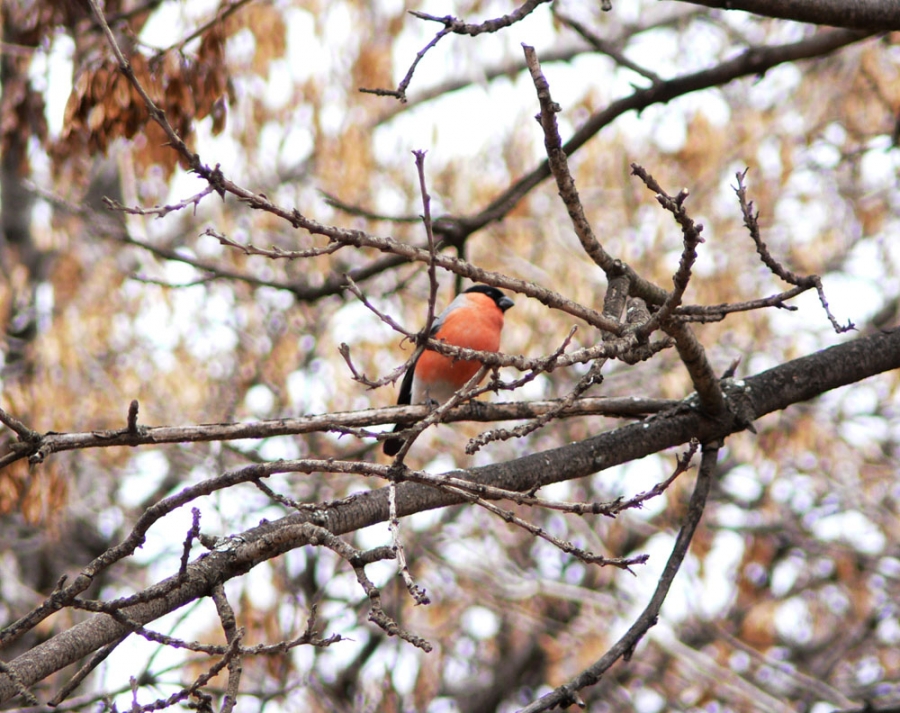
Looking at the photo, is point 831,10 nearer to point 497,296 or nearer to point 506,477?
point 506,477

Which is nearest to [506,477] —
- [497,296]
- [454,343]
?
[454,343]

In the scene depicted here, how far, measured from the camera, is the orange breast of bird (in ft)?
16.7

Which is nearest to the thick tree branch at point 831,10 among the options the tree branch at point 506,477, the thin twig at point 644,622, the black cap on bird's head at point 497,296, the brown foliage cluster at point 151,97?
the tree branch at point 506,477

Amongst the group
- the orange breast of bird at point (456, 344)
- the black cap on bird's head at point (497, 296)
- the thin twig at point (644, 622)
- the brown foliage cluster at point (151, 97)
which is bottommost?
the thin twig at point (644, 622)

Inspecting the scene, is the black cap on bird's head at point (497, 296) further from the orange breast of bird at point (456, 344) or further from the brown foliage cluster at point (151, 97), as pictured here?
the brown foliage cluster at point (151, 97)

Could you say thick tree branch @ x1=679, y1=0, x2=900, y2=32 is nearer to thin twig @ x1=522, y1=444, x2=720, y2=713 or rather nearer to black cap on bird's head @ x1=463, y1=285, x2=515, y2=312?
thin twig @ x1=522, y1=444, x2=720, y2=713

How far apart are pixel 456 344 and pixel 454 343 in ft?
0.05

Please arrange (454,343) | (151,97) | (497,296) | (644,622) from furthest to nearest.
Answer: (497,296)
(454,343)
(151,97)
(644,622)

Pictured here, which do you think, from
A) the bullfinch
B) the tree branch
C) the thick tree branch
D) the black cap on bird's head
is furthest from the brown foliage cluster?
the black cap on bird's head

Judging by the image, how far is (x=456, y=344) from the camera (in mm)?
5055

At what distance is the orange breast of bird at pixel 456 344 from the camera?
16.7 ft

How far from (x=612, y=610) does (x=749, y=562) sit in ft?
6.46

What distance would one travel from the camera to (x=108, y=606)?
215 centimetres

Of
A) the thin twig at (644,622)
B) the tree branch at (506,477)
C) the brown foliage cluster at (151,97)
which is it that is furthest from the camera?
the brown foliage cluster at (151,97)
